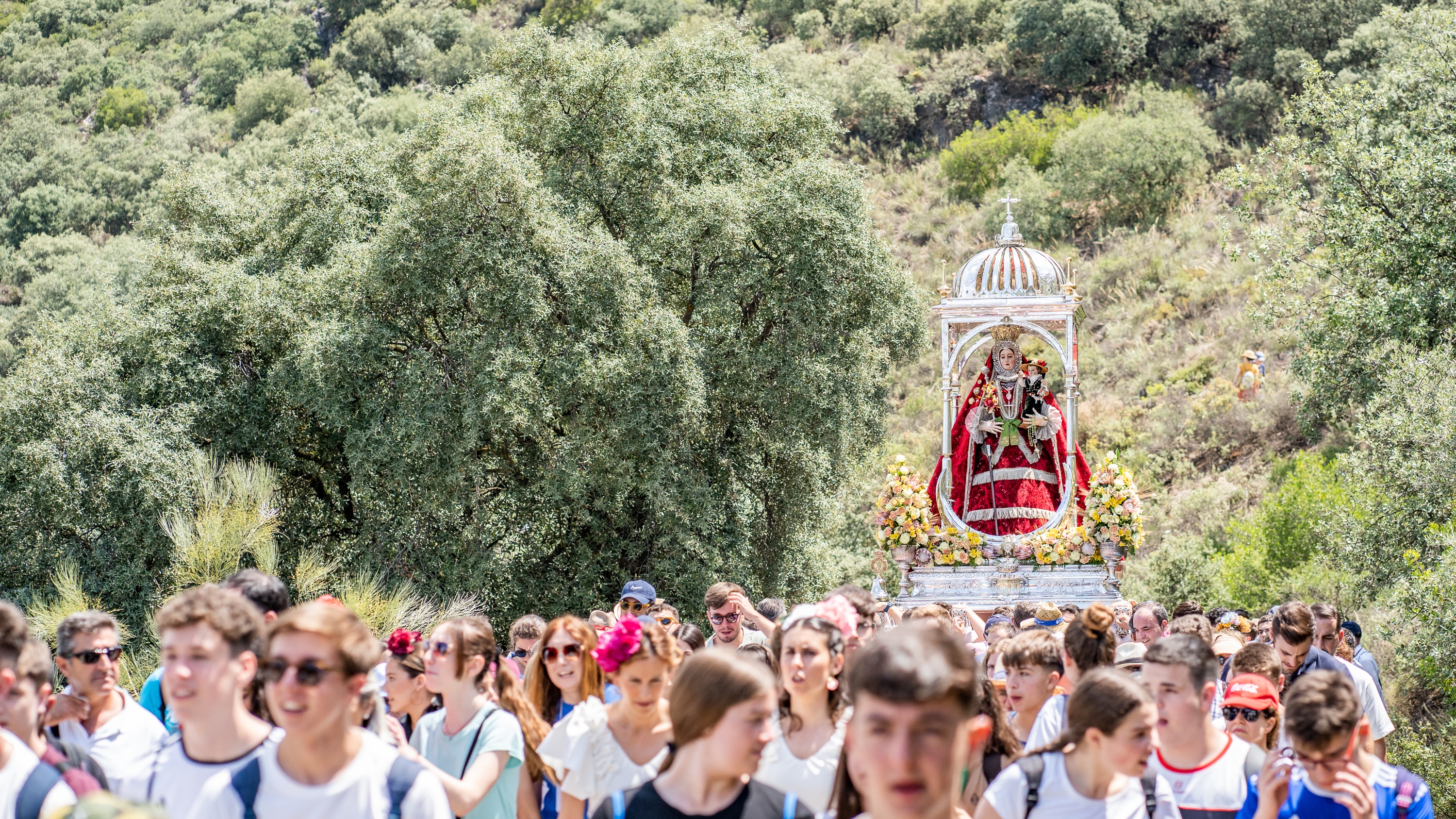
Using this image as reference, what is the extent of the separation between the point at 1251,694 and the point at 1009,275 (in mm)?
11219

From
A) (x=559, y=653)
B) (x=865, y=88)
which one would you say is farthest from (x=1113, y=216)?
(x=559, y=653)

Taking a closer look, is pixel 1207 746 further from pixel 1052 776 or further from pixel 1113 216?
pixel 1113 216

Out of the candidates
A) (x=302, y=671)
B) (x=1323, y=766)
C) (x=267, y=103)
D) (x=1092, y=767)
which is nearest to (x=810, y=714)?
(x=1092, y=767)

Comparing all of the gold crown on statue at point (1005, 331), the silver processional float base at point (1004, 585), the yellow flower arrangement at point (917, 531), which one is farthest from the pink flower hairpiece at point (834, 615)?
the gold crown on statue at point (1005, 331)

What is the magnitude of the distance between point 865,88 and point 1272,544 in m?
28.0

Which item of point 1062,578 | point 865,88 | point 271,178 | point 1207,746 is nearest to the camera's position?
point 1207,746

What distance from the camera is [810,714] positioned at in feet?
15.6

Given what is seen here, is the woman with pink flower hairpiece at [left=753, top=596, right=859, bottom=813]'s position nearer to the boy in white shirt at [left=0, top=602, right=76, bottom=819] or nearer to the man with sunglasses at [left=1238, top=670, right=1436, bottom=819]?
the man with sunglasses at [left=1238, top=670, right=1436, bottom=819]

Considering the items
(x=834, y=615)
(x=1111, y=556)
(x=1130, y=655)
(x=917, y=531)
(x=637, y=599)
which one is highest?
(x=834, y=615)

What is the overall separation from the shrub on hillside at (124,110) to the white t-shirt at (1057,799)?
2481 inches

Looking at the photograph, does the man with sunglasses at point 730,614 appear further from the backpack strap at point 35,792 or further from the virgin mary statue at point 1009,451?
the virgin mary statue at point 1009,451

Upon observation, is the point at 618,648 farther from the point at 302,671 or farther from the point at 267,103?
the point at 267,103

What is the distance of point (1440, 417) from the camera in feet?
44.3

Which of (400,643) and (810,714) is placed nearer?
(810,714)
